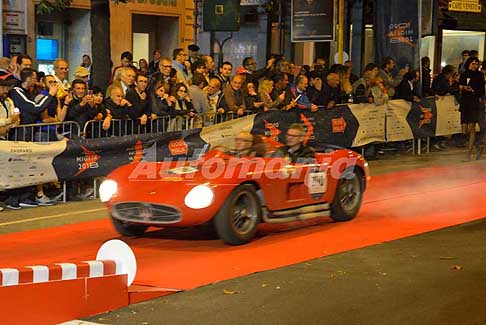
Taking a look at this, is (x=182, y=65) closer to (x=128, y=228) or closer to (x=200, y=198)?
(x=128, y=228)

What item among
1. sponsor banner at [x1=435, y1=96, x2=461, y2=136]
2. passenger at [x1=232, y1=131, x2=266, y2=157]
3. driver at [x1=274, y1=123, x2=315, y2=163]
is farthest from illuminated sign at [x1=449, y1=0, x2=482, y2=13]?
passenger at [x1=232, y1=131, x2=266, y2=157]

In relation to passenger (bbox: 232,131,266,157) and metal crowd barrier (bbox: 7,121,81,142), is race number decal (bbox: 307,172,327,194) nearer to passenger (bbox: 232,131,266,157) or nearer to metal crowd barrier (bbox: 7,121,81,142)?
passenger (bbox: 232,131,266,157)

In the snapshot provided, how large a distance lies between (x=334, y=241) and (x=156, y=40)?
59.3ft

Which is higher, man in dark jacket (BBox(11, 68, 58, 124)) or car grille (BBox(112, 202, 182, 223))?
man in dark jacket (BBox(11, 68, 58, 124))

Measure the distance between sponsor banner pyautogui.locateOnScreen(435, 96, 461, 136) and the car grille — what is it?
11.9m

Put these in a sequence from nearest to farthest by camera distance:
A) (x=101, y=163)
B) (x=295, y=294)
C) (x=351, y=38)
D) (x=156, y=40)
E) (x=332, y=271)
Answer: (x=295, y=294)
(x=332, y=271)
(x=101, y=163)
(x=156, y=40)
(x=351, y=38)

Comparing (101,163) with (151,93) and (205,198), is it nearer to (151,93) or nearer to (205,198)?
(151,93)

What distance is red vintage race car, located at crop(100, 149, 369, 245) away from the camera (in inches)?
414

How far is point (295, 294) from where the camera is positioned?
27.7 feet

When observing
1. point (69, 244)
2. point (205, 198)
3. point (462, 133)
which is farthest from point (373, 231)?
point (462, 133)

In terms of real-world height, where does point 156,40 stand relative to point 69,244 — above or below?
above

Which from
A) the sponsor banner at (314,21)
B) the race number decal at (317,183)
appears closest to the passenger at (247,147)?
the race number decal at (317,183)

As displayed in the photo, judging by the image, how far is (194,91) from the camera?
52.9 ft

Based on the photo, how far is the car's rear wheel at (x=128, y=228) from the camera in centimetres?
1124
